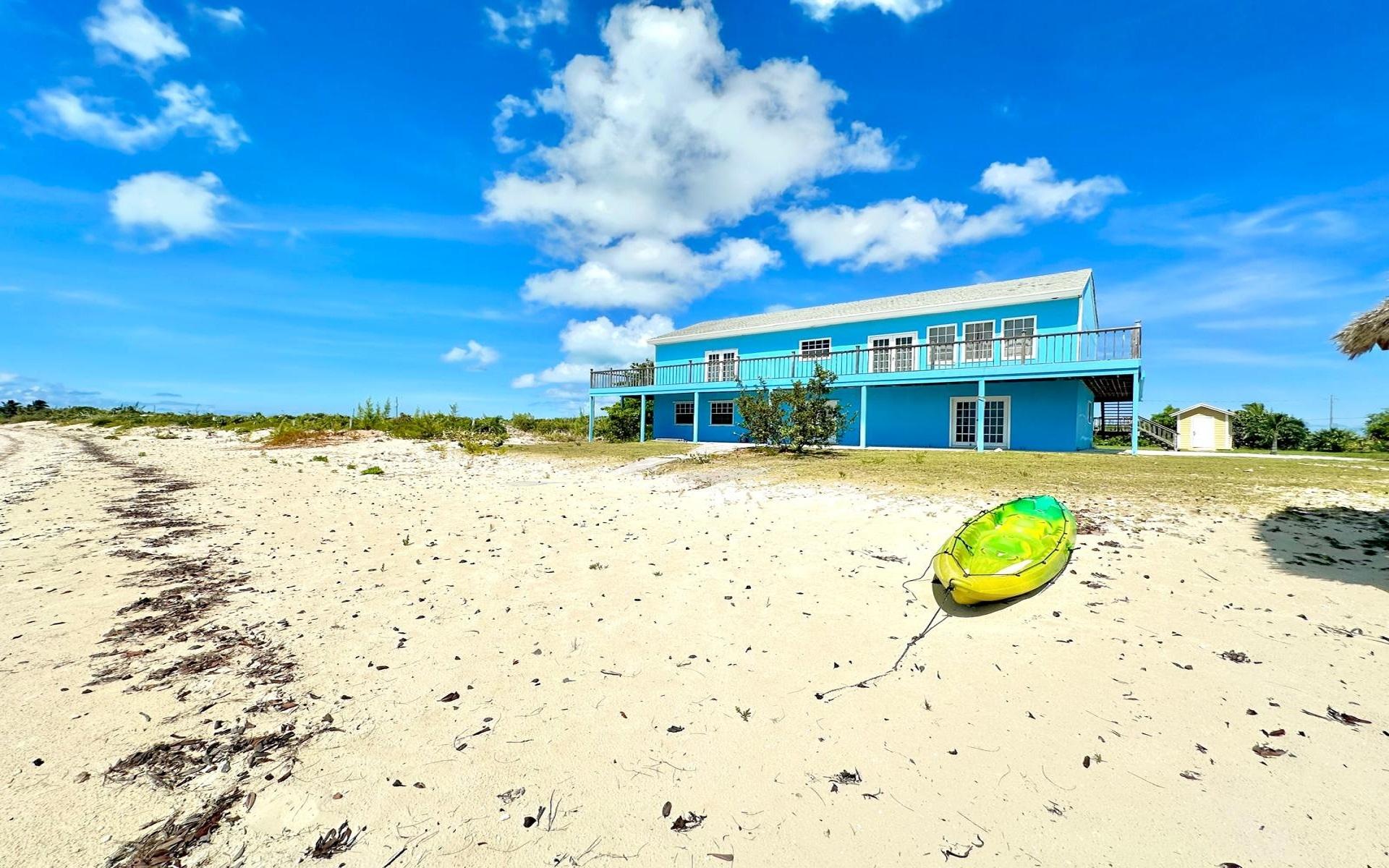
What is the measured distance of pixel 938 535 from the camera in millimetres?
6668

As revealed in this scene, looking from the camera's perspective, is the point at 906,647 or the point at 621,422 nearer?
the point at 906,647

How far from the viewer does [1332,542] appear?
5957 mm

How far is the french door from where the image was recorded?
19047mm

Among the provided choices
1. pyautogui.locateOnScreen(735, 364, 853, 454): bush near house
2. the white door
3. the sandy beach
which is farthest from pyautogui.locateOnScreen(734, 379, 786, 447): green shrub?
the white door

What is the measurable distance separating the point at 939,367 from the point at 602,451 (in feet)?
40.9

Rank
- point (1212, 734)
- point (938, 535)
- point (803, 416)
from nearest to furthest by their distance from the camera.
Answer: point (1212, 734), point (938, 535), point (803, 416)

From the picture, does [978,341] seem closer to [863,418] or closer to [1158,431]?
[863,418]

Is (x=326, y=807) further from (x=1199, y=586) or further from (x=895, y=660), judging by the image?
(x=1199, y=586)

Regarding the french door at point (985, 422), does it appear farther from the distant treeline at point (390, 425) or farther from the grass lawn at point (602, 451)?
the distant treeline at point (390, 425)

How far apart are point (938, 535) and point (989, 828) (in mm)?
4535

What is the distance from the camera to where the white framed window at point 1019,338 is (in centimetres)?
1706

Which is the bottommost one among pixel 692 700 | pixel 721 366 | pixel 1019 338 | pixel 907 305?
pixel 692 700

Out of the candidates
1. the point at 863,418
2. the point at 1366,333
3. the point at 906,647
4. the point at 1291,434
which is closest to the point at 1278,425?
the point at 1291,434

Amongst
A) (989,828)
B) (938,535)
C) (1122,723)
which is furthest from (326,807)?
(938,535)
